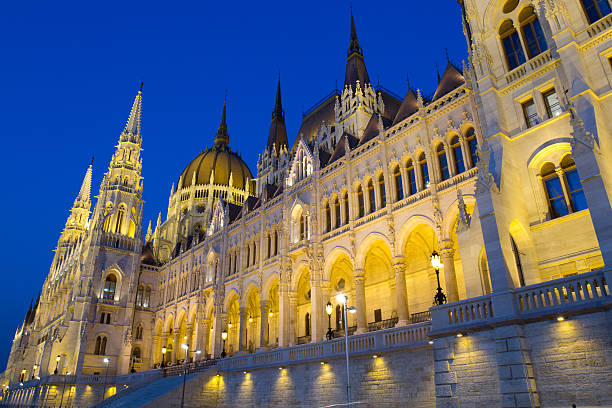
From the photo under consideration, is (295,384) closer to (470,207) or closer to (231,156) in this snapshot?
(470,207)

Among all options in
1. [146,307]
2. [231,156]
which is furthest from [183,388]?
[231,156]

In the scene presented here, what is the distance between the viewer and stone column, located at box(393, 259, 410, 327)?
25.5m

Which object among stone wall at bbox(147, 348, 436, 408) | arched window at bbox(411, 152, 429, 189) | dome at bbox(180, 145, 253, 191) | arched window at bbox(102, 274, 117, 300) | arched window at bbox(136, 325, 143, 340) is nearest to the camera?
stone wall at bbox(147, 348, 436, 408)

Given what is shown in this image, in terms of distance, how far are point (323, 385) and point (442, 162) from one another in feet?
48.3

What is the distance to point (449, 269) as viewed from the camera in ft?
78.2

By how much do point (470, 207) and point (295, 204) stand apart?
1617 centimetres

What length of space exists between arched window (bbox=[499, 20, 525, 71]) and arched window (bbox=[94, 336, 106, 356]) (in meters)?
51.5

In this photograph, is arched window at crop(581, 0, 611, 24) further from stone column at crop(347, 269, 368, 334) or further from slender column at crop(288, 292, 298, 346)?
slender column at crop(288, 292, 298, 346)

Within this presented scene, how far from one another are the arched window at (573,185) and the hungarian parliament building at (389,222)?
6 cm

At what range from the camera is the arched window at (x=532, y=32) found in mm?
20312

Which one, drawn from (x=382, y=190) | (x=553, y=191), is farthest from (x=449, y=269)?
(x=382, y=190)

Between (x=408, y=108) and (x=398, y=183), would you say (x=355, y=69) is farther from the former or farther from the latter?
(x=398, y=183)

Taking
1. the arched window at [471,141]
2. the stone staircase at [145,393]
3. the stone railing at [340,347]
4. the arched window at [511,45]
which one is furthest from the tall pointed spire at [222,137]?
the arched window at [511,45]

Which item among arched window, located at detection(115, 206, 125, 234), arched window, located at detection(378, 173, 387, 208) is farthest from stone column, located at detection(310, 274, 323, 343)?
arched window, located at detection(115, 206, 125, 234)
